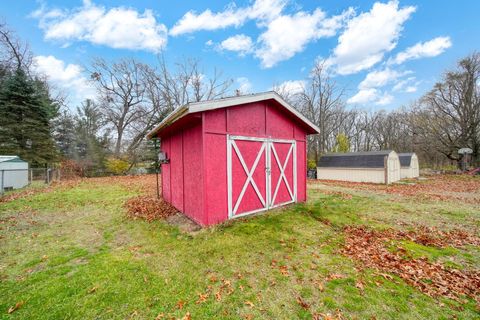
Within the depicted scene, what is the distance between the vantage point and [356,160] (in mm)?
15773

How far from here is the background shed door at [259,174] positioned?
18.3 feet

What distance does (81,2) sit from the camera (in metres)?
10.1

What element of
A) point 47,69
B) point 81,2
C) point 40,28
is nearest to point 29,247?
point 81,2

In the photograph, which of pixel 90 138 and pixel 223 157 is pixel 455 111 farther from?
pixel 90 138

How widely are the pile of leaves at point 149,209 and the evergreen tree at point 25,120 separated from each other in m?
16.0

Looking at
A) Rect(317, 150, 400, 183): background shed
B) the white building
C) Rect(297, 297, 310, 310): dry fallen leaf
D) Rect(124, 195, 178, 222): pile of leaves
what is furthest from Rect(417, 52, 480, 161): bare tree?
the white building

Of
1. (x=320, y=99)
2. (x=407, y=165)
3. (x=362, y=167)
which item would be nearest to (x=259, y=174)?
(x=362, y=167)

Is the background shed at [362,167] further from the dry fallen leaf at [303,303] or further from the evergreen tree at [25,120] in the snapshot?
the evergreen tree at [25,120]

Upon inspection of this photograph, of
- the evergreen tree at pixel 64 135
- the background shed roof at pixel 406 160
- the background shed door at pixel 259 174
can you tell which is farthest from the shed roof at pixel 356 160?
the evergreen tree at pixel 64 135

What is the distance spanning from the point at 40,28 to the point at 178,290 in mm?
18332

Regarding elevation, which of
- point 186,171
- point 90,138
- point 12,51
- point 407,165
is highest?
point 12,51

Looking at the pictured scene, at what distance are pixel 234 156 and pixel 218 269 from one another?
2933 mm

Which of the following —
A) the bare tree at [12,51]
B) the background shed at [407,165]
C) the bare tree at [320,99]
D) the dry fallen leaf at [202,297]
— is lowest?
the dry fallen leaf at [202,297]

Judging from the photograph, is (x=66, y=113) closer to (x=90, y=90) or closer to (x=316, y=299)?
(x=90, y=90)
